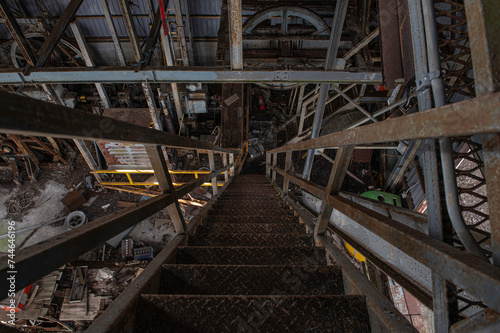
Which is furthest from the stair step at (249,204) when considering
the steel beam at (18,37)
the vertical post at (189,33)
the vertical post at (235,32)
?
the vertical post at (189,33)

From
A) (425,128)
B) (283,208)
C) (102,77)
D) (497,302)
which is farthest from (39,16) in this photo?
(497,302)

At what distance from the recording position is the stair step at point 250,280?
1598 millimetres

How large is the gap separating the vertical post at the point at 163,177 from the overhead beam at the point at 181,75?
2532mm

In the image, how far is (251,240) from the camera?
2.45m

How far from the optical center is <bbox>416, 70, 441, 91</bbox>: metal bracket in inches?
53.7

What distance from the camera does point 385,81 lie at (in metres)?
2.25

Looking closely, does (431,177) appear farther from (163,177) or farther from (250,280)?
(163,177)

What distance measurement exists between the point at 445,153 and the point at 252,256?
165cm

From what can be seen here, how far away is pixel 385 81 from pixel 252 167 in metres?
6.97

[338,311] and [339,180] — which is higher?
[339,180]

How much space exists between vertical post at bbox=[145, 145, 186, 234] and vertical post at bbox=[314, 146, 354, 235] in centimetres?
131

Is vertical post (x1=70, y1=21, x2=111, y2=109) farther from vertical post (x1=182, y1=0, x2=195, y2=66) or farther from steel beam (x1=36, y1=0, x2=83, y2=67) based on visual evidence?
steel beam (x1=36, y1=0, x2=83, y2=67)

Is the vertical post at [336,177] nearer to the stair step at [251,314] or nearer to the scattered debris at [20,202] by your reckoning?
the stair step at [251,314]

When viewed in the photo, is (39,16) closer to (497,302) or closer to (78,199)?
(78,199)
